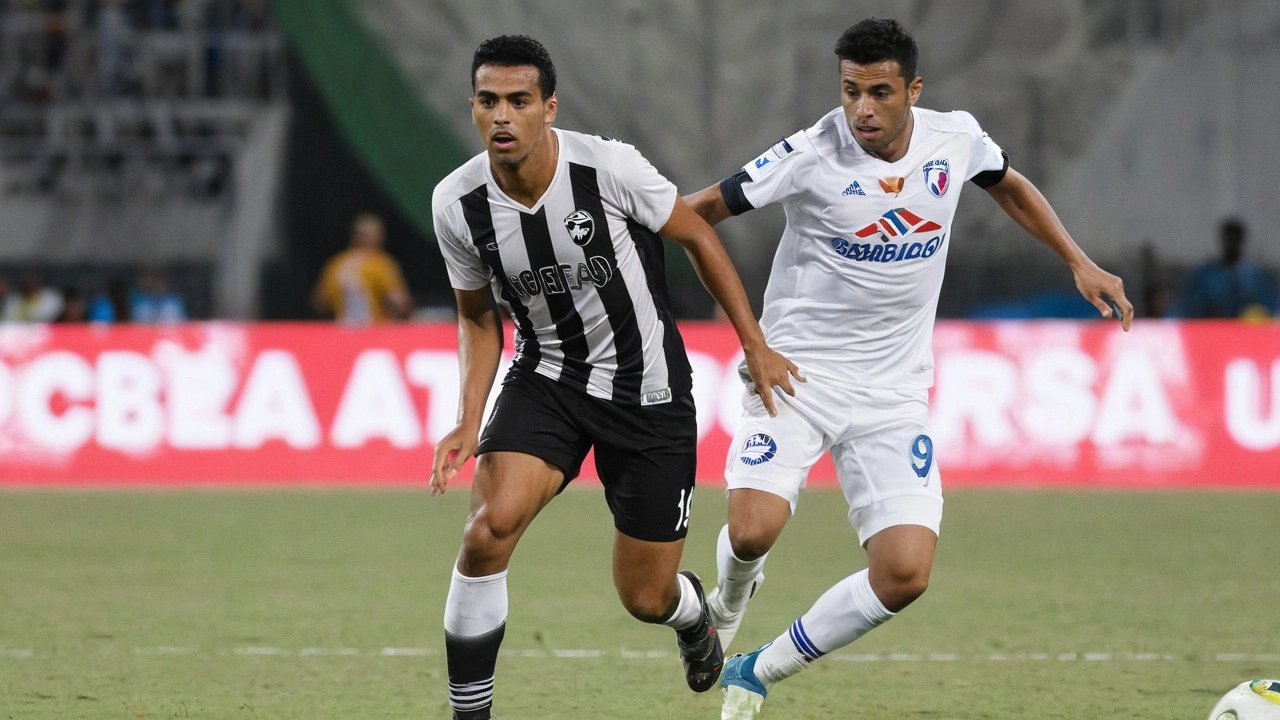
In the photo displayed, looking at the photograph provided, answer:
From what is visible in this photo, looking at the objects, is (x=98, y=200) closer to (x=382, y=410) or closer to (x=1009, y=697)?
(x=382, y=410)

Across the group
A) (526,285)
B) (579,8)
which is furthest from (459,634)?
(579,8)

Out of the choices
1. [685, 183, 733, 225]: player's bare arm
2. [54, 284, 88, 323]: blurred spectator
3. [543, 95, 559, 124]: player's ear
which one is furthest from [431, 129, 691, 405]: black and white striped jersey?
[54, 284, 88, 323]: blurred spectator

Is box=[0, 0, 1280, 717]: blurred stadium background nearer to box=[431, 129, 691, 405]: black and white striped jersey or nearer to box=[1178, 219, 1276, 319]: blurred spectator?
box=[1178, 219, 1276, 319]: blurred spectator

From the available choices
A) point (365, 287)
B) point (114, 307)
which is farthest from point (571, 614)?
point (114, 307)

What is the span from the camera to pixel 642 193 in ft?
15.1

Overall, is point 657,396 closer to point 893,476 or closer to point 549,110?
point 893,476

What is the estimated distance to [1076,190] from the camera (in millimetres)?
17062

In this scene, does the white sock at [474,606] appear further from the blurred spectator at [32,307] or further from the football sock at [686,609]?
the blurred spectator at [32,307]

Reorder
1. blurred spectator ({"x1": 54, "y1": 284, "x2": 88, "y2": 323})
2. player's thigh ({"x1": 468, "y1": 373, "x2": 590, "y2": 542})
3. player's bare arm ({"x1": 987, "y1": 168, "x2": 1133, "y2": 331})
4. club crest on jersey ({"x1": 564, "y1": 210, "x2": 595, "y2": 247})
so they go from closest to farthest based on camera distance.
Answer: player's thigh ({"x1": 468, "y1": 373, "x2": 590, "y2": 542}) → club crest on jersey ({"x1": 564, "y1": 210, "x2": 595, "y2": 247}) → player's bare arm ({"x1": 987, "y1": 168, "x2": 1133, "y2": 331}) → blurred spectator ({"x1": 54, "y1": 284, "x2": 88, "y2": 323})

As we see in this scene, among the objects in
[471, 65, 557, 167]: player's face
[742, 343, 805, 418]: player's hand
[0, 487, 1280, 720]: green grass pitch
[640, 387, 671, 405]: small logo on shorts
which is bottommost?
[0, 487, 1280, 720]: green grass pitch

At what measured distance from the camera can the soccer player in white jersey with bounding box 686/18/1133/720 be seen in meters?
4.88

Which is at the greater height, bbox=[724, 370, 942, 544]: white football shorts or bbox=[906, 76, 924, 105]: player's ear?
bbox=[906, 76, 924, 105]: player's ear

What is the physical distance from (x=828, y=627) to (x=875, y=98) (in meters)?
1.55

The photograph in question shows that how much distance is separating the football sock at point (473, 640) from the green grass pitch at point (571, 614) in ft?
1.81
